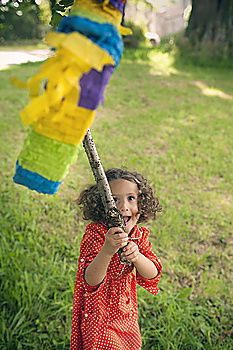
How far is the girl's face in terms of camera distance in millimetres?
1423

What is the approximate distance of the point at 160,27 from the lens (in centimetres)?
1775

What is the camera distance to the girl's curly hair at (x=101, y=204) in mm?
1578

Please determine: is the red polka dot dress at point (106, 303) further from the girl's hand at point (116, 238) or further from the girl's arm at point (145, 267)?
the girl's hand at point (116, 238)

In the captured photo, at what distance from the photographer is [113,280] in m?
1.54

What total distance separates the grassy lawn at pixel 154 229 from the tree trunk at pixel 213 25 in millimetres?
3455

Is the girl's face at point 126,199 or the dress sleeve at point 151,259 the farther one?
the dress sleeve at point 151,259

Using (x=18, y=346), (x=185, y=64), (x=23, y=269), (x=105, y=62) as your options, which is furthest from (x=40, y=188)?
(x=185, y=64)

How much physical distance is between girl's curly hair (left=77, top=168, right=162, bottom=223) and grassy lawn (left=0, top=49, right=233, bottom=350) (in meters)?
0.82

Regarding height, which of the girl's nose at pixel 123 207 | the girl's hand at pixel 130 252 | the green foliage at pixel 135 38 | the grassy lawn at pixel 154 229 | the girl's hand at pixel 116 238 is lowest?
the grassy lawn at pixel 154 229

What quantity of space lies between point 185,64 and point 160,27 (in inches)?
388

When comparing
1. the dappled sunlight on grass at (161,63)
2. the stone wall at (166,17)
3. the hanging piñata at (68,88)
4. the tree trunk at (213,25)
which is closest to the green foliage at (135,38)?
the dappled sunlight on grass at (161,63)

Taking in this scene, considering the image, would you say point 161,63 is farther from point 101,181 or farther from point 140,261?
point 101,181

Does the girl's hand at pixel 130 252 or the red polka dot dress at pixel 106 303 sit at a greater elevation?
the girl's hand at pixel 130 252

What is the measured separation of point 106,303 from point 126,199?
423mm
